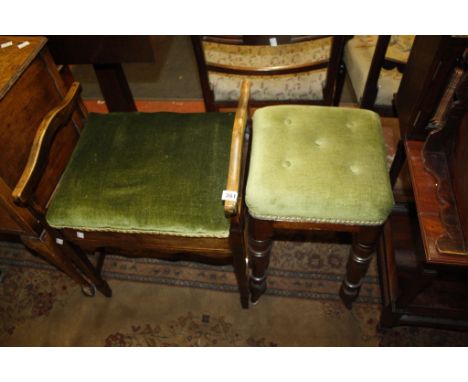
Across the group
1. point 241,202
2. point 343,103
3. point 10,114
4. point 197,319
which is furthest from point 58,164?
point 343,103

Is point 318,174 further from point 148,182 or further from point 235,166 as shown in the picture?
point 148,182

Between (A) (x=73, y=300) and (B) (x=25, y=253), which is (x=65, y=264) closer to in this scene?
(A) (x=73, y=300)

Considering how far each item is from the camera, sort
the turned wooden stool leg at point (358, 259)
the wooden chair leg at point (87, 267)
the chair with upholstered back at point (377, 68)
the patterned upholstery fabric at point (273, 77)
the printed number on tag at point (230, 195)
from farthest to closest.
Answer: the patterned upholstery fabric at point (273, 77)
the chair with upholstered back at point (377, 68)
the wooden chair leg at point (87, 267)
the turned wooden stool leg at point (358, 259)
the printed number on tag at point (230, 195)

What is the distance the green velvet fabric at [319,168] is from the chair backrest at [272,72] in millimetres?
341

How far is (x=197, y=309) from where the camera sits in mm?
1833

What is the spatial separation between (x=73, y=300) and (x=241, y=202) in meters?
1.11

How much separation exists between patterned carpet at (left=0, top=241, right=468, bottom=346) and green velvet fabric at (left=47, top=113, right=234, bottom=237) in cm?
68

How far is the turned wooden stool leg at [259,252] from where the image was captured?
1375 mm

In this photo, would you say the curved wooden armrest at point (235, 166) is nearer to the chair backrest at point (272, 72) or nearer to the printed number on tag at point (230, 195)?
the printed number on tag at point (230, 195)

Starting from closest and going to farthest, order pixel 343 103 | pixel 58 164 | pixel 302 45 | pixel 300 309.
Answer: pixel 58 164
pixel 300 309
pixel 302 45
pixel 343 103

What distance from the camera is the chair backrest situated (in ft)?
5.48

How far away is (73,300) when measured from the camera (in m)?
1.90

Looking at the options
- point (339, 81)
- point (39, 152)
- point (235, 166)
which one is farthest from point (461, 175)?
point (39, 152)

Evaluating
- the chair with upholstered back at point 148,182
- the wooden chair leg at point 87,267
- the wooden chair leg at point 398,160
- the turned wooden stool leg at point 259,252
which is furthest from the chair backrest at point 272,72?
the wooden chair leg at point 87,267
